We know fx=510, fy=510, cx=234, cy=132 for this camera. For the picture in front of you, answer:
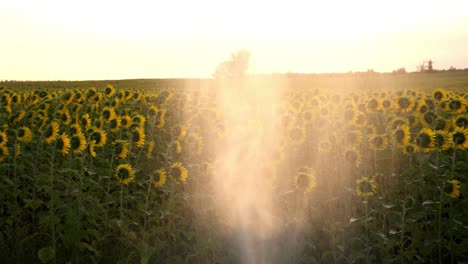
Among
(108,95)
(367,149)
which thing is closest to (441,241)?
(367,149)

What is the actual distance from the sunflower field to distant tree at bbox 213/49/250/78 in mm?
54242

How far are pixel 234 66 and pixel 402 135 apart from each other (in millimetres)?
58397

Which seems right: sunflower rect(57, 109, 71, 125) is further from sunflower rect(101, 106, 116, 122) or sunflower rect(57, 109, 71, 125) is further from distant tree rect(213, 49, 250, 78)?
distant tree rect(213, 49, 250, 78)

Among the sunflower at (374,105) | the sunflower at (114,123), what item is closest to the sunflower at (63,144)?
the sunflower at (114,123)

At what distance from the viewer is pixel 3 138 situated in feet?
20.2

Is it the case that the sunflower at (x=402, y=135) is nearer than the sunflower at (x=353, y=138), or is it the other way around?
the sunflower at (x=402, y=135)

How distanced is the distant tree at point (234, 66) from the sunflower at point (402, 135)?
181ft

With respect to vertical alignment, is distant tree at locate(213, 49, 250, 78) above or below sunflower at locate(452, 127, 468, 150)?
above

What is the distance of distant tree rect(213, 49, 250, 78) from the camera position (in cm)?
6297

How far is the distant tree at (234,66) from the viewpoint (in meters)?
63.0

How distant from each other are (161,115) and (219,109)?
1248mm

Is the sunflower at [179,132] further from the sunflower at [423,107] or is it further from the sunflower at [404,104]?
the sunflower at [404,104]

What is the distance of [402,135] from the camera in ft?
21.9

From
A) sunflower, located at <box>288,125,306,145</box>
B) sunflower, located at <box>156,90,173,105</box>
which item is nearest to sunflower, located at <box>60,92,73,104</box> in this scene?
sunflower, located at <box>156,90,173,105</box>
